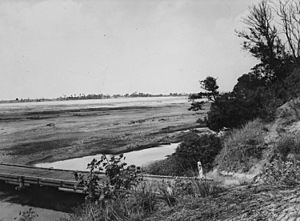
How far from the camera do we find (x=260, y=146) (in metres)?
16.4

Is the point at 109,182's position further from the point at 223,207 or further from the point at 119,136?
the point at 119,136

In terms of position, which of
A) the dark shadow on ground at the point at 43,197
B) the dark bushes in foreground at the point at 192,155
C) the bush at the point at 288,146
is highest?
the bush at the point at 288,146

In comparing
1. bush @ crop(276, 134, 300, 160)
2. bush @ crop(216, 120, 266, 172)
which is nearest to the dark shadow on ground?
bush @ crop(216, 120, 266, 172)

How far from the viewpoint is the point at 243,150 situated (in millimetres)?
16531

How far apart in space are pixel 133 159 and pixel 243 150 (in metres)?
14.4

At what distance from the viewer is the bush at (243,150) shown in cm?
1609

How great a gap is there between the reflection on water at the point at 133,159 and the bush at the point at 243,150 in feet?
35.5

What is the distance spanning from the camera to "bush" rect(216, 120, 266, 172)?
16094 millimetres

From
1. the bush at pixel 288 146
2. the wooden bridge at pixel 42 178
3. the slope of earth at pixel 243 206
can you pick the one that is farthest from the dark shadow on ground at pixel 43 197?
the slope of earth at pixel 243 206

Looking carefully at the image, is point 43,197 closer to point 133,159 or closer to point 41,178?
point 41,178

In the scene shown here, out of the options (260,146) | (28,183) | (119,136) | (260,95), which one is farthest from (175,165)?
(119,136)

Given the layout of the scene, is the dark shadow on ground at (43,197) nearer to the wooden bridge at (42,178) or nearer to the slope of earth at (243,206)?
the wooden bridge at (42,178)

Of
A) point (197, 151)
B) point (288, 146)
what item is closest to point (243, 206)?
point (288, 146)

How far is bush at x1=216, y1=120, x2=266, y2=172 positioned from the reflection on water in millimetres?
10826
